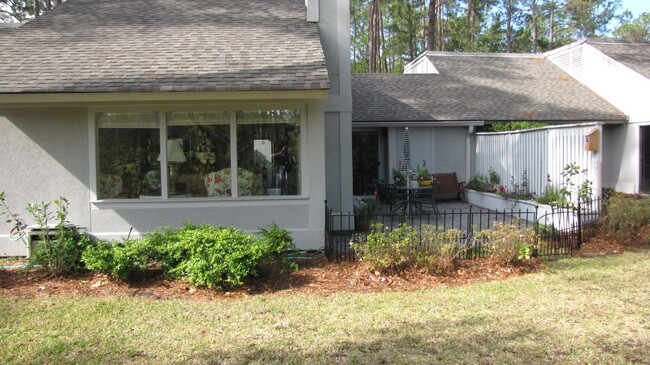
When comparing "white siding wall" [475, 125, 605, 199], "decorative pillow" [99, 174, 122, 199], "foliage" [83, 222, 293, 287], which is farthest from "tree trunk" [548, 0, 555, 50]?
"decorative pillow" [99, 174, 122, 199]

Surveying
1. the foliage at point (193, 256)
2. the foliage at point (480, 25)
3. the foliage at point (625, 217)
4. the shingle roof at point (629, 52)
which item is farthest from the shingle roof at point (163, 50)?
the foliage at point (480, 25)

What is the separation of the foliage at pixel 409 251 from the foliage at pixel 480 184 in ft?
26.2

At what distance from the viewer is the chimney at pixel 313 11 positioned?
10430 millimetres

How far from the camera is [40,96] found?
7.77m

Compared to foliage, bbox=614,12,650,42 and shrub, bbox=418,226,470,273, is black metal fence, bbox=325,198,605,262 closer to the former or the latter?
shrub, bbox=418,226,470,273

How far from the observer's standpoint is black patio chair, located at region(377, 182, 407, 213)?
12.4m

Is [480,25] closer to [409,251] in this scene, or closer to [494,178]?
[494,178]

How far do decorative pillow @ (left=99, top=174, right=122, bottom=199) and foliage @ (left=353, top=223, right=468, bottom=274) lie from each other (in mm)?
4520

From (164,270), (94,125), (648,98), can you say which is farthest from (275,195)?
(648,98)

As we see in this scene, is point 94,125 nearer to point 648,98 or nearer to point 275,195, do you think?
point 275,195

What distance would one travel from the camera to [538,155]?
12.7 m

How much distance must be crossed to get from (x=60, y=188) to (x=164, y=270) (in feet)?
9.52

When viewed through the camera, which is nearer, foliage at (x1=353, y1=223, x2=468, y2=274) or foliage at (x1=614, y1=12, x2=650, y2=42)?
foliage at (x1=353, y1=223, x2=468, y2=274)

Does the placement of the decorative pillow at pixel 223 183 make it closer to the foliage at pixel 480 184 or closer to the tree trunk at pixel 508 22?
the foliage at pixel 480 184
